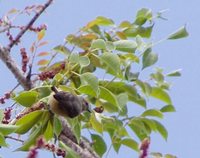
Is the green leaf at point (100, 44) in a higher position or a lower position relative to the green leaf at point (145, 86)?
higher

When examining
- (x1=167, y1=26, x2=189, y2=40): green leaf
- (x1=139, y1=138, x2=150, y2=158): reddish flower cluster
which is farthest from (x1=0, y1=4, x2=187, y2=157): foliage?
(x1=139, y1=138, x2=150, y2=158): reddish flower cluster

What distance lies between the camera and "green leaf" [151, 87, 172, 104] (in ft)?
4.23

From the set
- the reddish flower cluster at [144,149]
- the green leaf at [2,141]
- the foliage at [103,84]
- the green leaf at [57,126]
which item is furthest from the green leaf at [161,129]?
the reddish flower cluster at [144,149]

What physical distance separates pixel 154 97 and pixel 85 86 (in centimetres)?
42

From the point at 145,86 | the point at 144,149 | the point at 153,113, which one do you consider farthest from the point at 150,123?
the point at 144,149

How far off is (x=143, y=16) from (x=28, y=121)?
45 cm

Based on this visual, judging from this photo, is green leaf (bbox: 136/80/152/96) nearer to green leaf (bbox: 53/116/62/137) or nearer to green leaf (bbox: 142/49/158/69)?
green leaf (bbox: 142/49/158/69)

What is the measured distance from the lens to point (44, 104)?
0.96 meters

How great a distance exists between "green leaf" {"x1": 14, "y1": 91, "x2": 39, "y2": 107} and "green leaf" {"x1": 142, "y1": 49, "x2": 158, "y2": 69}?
28cm

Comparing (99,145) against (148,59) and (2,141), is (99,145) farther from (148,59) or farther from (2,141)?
(2,141)

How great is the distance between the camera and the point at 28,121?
0.96 metres

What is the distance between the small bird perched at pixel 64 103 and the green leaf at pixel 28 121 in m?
0.06

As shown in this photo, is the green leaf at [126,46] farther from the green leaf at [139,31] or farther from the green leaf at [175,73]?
the green leaf at [175,73]

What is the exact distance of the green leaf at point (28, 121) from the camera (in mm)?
948
